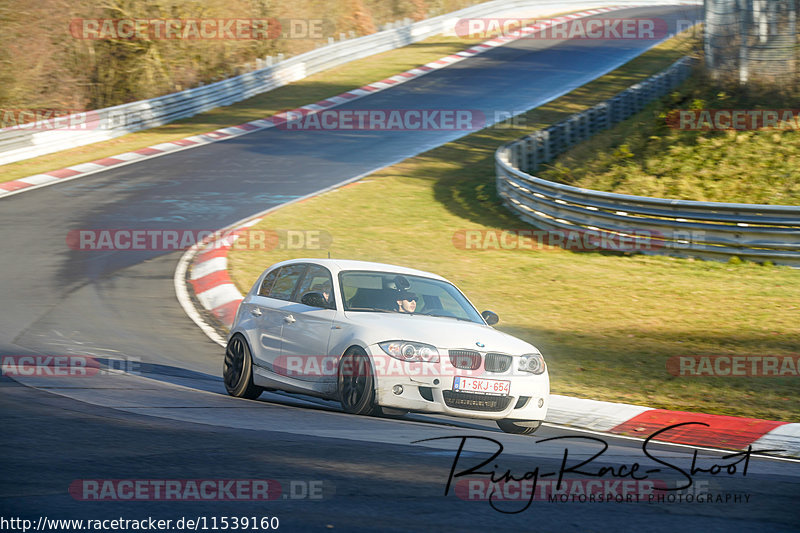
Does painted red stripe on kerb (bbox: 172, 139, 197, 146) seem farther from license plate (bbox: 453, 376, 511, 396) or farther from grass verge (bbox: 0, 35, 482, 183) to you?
license plate (bbox: 453, 376, 511, 396)

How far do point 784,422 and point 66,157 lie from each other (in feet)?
69.3

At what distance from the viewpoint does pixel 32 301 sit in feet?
43.8

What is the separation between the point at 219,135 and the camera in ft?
95.1

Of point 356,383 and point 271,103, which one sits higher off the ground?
point 356,383

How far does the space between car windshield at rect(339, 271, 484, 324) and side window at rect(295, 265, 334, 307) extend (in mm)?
132

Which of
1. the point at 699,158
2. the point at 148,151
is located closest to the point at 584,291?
the point at 699,158

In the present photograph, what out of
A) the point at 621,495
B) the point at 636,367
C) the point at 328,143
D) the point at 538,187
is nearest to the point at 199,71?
the point at 328,143

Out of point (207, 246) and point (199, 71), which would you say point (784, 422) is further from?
point (199, 71)

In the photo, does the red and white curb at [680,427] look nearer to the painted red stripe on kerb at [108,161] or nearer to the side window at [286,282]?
the side window at [286,282]

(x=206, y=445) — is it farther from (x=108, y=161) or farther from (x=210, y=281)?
(x=108, y=161)

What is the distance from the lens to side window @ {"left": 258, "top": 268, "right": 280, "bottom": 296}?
9.72m

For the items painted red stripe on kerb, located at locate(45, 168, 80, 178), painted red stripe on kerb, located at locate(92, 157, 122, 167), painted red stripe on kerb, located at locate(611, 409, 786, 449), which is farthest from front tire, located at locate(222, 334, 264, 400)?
painted red stripe on kerb, located at locate(92, 157, 122, 167)

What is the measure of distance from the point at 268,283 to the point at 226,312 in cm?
393

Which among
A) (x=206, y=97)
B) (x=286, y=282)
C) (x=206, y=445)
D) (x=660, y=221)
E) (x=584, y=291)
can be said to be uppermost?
(x=286, y=282)
